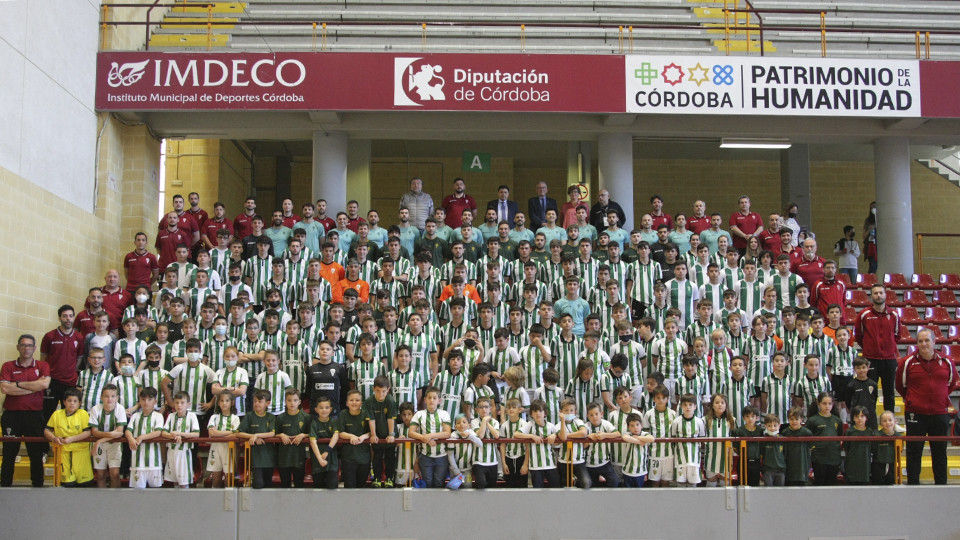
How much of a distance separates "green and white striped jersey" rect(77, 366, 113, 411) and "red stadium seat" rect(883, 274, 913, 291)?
12775 millimetres

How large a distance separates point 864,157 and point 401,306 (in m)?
13.6

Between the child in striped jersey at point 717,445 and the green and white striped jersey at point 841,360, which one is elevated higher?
the green and white striped jersey at point 841,360

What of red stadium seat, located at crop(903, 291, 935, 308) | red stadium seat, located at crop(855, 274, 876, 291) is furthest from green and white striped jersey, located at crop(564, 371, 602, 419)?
red stadium seat, located at crop(903, 291, 935, 308)

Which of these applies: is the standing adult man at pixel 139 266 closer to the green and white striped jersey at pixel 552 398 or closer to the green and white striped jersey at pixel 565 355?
the green and white striped jersey at pixel 565 355

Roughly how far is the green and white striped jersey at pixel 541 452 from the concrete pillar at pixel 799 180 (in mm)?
12271

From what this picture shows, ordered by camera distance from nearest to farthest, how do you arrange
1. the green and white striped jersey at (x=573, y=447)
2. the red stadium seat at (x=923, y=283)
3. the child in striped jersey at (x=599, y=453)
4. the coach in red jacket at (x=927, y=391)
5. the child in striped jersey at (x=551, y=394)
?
the green and white striped jersey at (x=573, y=447), the child in striped jersey at (x=599, y=453), the child in striped jersey at (x=551, y=394), the coach in red jacket at (x=927, y=391), the red stadium seat at (x=923, y=283)

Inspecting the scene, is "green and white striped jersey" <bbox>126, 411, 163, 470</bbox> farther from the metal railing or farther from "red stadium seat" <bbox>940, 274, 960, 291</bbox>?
"red stadium seat" <bbox>940, 274, 960, 291</bbox>

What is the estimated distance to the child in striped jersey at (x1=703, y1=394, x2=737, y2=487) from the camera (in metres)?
10.7

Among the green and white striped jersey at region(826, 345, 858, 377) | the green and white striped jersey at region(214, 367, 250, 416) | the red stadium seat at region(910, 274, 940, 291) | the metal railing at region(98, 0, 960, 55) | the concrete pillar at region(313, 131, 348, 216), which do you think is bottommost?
the green and white striped jersey at region(214, 367, 250, 416)

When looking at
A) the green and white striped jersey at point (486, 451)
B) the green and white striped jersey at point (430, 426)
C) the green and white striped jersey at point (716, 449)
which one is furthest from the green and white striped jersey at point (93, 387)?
the green and white striped jersey at point (716, 449)

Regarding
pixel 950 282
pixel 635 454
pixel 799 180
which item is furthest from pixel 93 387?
pixel 799 180

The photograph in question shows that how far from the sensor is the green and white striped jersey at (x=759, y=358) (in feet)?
39.2

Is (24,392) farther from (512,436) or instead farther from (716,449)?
(716,449)

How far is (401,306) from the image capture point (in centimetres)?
1312
